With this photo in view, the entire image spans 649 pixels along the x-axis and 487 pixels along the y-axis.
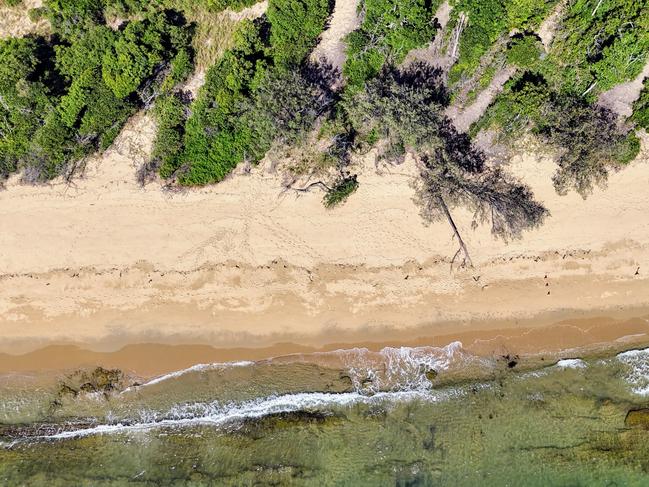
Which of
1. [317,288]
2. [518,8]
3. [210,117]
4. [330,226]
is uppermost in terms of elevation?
[518,8]

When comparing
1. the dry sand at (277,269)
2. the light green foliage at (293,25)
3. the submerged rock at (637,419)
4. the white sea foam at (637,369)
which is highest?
the light green foliage at (293,25)

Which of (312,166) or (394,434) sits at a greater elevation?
(312,166)

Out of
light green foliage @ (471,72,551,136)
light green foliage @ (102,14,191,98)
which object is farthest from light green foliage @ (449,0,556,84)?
light green foliage @ (102,14,191,98)

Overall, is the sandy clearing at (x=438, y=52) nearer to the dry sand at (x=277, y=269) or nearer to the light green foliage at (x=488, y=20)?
the light green foliage at (x=488, y=20)

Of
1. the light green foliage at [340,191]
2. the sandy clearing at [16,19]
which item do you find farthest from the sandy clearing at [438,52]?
the sandy clearing at [16,19]

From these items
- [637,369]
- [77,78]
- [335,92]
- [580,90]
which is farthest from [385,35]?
[637,369]

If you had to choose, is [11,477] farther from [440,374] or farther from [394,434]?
[440,374]

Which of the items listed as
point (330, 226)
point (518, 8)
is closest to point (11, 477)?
point (330, 226)
